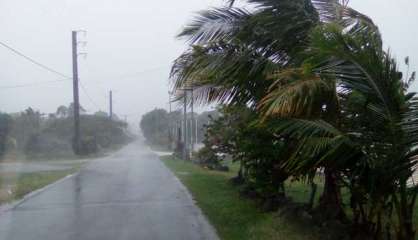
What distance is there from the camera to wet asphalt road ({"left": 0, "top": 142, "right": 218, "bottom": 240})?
9570mm

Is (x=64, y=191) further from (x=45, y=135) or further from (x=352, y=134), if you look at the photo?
(x=45, y=135)

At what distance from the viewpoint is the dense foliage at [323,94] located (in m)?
6.43

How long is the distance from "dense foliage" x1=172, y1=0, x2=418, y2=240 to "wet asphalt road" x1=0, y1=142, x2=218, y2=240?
2.26m

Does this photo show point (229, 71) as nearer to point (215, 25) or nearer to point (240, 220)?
point (215, 25)

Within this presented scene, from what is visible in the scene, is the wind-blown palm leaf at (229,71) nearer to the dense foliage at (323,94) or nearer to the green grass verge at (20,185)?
the dense foliage at (323,94)

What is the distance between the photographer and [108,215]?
38.3 feet

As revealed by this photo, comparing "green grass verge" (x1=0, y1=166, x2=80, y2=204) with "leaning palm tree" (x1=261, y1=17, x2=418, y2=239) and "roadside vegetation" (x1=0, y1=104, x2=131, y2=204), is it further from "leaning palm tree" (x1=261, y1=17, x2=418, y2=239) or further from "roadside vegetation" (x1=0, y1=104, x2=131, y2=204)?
"leaning palm tree" (x1=261, y1=17, x2=418, y2=239)

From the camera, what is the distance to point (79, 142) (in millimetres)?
46812

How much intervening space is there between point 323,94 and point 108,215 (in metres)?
6.09

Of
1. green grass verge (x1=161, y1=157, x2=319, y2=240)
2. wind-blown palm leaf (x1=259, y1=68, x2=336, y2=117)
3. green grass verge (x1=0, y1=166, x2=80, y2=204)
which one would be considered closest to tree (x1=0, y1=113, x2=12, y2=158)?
green grass verge (x1=0, y1=166, x2=80, y2=204)

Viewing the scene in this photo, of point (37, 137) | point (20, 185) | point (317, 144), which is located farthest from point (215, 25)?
point (37, 137)

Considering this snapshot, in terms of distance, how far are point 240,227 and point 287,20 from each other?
11.7 ft

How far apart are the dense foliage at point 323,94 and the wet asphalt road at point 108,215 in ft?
7.42

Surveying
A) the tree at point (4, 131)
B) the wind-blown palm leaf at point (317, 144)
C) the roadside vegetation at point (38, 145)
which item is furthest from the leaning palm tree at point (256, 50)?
the tree at point (4, 131)
